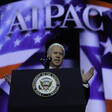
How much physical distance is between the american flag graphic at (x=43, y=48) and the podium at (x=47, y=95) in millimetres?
2295

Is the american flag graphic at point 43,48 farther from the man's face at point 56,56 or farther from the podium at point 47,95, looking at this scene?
the podium at point 47,95

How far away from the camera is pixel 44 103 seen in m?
1.24

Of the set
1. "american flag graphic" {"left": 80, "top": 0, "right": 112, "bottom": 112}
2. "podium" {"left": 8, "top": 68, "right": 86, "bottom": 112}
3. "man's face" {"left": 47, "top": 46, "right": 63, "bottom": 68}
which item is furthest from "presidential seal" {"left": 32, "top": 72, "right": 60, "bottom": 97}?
"american flag graphic" {"left": 80, "top": 0, "right": 112, "bottom": 112}

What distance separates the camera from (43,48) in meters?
3.82

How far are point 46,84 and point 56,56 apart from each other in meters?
1.23

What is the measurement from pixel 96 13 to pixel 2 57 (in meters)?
1.82

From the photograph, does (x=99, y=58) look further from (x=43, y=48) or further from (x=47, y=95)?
(x=47, y=95)

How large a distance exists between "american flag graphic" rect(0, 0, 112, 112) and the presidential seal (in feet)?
7.59

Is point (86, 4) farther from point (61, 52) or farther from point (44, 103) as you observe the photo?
point (44, 103)

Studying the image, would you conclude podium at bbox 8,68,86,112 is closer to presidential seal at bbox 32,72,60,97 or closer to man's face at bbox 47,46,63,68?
presidential seal at bbox 32,72,60,97

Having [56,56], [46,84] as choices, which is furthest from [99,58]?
[46,84]

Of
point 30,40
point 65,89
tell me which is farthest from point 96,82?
point 65,89

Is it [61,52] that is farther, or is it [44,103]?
[61,52]

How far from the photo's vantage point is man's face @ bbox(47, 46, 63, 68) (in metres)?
2.48
